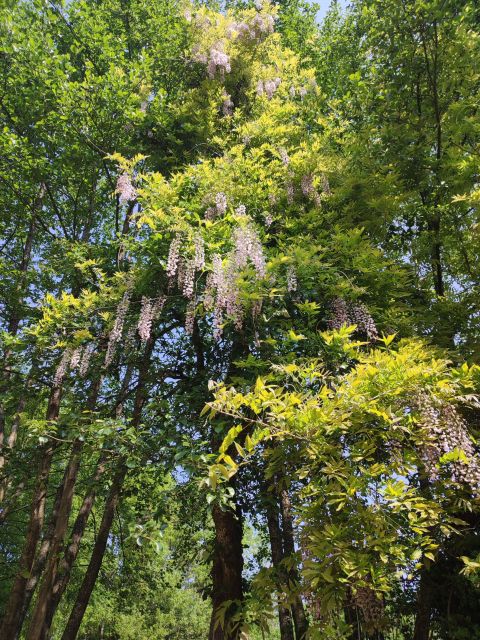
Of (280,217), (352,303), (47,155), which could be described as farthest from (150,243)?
(47,155)

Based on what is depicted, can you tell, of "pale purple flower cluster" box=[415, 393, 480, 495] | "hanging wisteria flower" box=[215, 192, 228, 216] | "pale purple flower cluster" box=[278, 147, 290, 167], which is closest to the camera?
"pale purple flower cluster" box=[415, 393, 480, 495]

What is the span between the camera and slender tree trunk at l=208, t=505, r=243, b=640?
5.13m

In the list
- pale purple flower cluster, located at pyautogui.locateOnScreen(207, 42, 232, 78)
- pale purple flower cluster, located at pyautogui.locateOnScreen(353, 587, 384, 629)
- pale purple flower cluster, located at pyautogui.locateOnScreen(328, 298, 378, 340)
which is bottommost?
pale purple flower cluster, located at pyautogui.locateOnScreen(353, 587, 384, 629)

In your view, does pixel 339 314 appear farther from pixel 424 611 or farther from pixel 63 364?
pixel 63 364

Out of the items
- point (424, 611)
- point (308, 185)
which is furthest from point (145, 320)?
point (424, 611)

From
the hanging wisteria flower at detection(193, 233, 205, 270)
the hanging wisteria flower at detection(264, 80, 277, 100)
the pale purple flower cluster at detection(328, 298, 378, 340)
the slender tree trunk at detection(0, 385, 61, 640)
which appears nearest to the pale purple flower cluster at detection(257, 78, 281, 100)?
the hanging wisteria flower at detection(264, 80, 277, 100)

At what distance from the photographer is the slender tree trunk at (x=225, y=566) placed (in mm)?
5131

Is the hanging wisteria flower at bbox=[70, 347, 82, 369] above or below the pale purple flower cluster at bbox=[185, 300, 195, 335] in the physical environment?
below

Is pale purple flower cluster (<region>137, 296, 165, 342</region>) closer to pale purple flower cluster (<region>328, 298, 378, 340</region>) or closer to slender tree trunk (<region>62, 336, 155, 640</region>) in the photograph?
slender tree trunk (<region>62, 336, 155, 640</region>)

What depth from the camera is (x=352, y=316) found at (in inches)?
204

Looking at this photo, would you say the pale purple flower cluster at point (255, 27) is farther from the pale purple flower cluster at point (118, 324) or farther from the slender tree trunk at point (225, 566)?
the slender tree trunk at point (225, 566)

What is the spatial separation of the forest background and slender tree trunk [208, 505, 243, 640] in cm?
2

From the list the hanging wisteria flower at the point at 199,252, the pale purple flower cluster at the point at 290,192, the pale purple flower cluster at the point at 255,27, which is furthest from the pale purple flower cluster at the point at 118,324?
the pale purple flower cluster at the point at 255,27

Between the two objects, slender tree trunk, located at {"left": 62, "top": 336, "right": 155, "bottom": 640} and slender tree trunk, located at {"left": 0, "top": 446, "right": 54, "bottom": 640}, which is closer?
slender tree trunk, located at {"left": 62, "top": 336, "right": 155, "bottom": 640}
